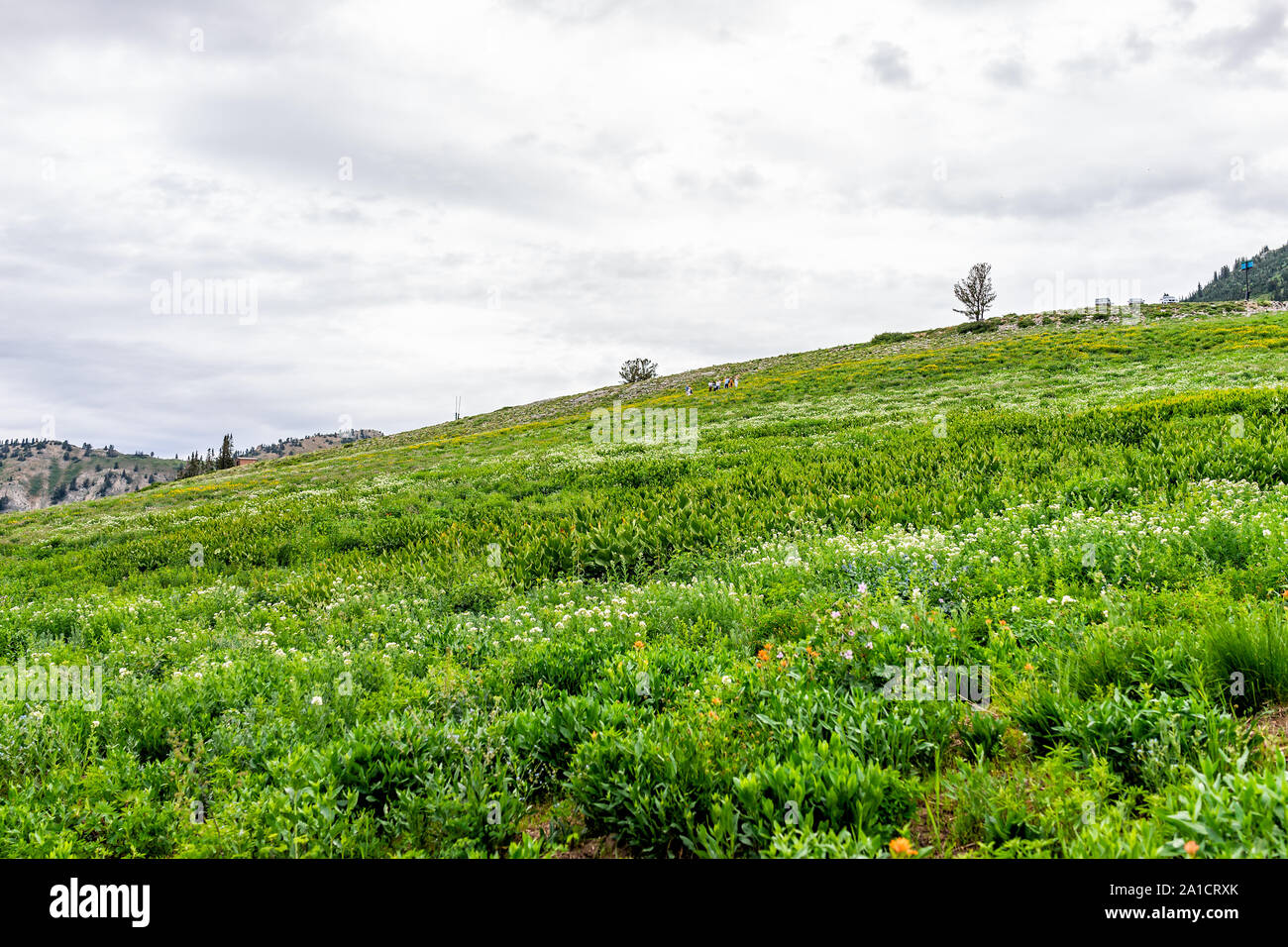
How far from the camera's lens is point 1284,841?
8.02 feet

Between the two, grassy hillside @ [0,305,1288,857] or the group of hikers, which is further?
the group of hikers

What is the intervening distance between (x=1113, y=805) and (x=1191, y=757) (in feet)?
1.99

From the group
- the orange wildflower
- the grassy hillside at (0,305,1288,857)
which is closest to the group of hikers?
the grassy hillside at (0,305,1288,857)

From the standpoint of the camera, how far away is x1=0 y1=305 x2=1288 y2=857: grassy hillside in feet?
10.5

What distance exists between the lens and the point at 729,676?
474 centimetres

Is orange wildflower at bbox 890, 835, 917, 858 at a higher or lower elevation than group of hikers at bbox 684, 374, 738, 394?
lower

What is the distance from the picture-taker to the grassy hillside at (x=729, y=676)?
3203 mm

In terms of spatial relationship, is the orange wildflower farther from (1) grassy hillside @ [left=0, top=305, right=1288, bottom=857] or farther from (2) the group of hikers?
(2) the group of hikers

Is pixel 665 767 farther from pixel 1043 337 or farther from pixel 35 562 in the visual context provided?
pixel 1043 337

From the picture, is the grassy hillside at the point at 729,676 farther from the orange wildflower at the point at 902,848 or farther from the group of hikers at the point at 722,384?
the group of hikers at the point at 722,384

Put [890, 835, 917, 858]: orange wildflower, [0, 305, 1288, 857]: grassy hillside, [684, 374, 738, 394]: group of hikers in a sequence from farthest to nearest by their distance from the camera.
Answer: [684, 374, 738, 394]: group of hikers < [0, 305, 1288, 857]: grassy hillside < [890, 835, 917, 858]: orange wildflower

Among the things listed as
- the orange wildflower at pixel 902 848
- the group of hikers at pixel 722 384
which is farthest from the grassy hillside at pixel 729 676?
the group of hikers at pixel 722 384

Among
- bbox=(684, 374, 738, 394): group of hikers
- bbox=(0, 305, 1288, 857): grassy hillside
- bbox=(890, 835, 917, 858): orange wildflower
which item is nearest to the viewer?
bbox=(890, 835, 917, 858): orange wildflower

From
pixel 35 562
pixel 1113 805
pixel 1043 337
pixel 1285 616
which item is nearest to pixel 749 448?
pixel 1285 616
